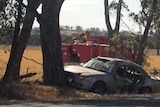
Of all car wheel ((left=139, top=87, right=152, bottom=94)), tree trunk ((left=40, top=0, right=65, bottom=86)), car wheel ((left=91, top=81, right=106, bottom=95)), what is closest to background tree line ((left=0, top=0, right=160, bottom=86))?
tree trunk ((left=40, top=0, right=65, bottom=86))

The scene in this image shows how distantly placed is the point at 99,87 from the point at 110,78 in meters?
0.54

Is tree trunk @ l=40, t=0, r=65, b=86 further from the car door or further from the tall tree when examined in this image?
the tall tree

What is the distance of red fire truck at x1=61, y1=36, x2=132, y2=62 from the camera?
3273cm

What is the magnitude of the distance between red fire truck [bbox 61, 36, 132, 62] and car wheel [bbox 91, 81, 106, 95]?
41.2ft

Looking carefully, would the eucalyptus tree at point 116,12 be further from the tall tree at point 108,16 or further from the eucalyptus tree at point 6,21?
the eucalyptus tree at point 6,21

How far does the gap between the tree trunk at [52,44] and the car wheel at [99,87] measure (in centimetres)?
125

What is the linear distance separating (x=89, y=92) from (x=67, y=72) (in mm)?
1487

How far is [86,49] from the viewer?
34.4 m

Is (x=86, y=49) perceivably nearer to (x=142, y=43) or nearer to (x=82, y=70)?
(x=142, y=43)

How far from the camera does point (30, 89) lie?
16.5 m

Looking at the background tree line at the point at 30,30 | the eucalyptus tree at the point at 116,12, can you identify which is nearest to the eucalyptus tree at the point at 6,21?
the background tree line at the point at 30,30

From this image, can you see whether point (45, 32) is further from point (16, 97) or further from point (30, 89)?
point (16, 97)

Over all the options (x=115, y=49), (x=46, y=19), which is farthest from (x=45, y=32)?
(x=115, y=49)

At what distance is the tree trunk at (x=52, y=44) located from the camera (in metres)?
18.1
